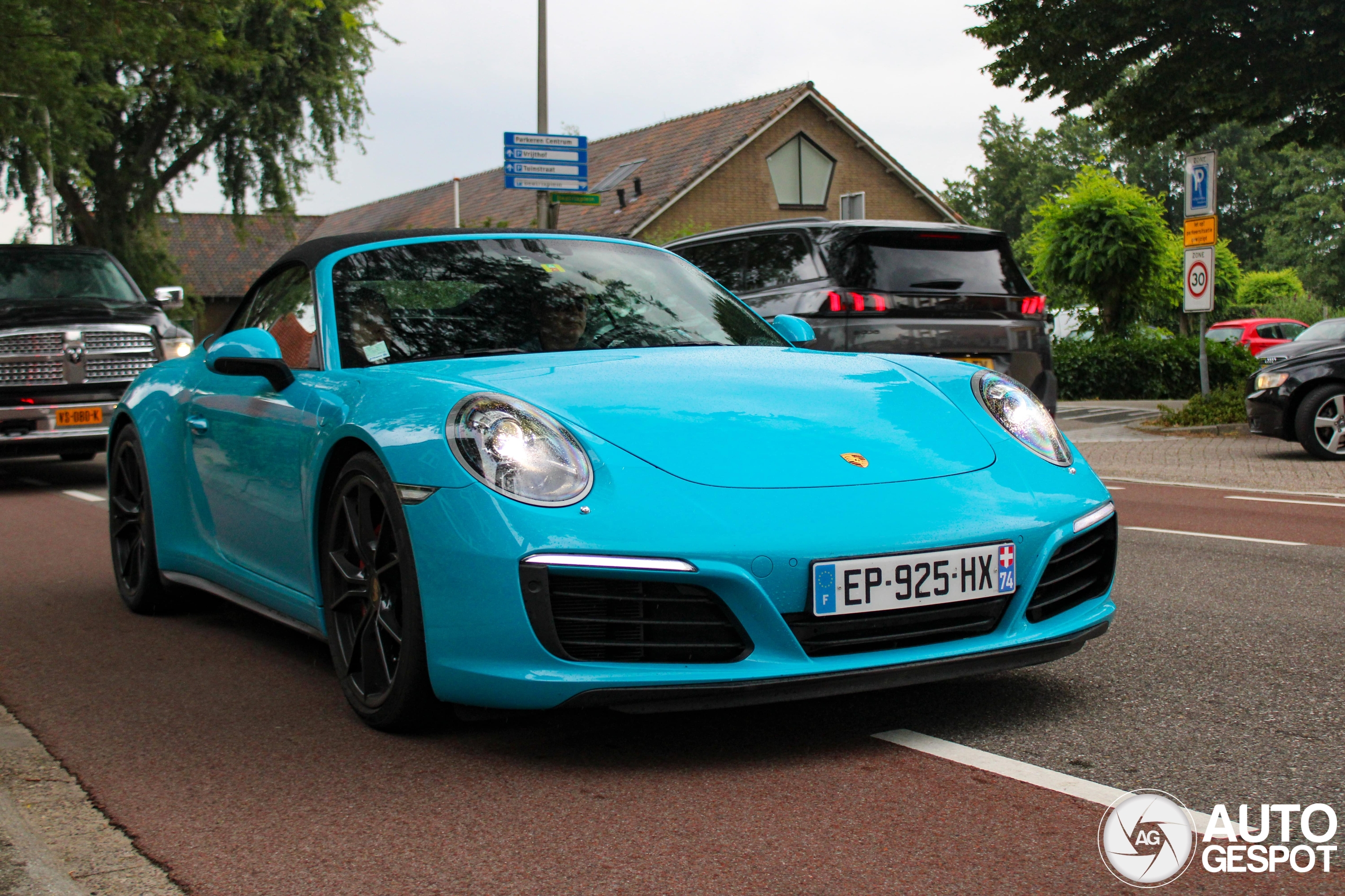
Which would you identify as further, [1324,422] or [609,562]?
[1324,422]

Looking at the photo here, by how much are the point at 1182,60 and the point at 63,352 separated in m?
12.3

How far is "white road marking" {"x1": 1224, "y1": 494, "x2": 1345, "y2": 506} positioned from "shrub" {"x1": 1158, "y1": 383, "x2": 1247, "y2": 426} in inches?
252

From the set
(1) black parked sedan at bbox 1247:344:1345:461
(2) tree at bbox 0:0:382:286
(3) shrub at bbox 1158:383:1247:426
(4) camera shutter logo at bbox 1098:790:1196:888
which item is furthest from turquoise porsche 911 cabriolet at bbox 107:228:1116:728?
(2) tree at bbox 0:0:382:286

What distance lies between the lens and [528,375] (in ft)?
12.6

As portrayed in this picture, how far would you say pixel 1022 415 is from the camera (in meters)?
4.00

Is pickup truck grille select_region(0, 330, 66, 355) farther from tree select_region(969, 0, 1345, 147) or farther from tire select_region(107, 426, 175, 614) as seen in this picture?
tree select_region(969, 0, 1345, 147)

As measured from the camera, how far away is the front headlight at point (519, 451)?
3318 mm

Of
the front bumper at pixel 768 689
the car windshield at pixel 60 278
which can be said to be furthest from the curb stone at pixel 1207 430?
the front bumper at pixel 768 689

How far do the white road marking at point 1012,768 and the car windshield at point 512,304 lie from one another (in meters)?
1.50

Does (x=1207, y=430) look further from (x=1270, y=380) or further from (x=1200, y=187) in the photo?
(x=1270, y=380)

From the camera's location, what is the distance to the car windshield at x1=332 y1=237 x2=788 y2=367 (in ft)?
14.1

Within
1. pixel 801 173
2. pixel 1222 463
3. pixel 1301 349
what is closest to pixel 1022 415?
pixel 1222 463

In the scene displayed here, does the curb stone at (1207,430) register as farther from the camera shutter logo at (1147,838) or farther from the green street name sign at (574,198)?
the camera shutter logo at (1147,838)

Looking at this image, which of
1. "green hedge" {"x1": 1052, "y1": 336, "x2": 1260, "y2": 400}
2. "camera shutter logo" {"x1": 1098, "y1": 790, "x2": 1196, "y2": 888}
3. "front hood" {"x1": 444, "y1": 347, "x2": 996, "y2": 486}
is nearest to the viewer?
"camera shutter logo" {"x1": 1098, "y1": 790, "x2": 1196, "y2": 888}
